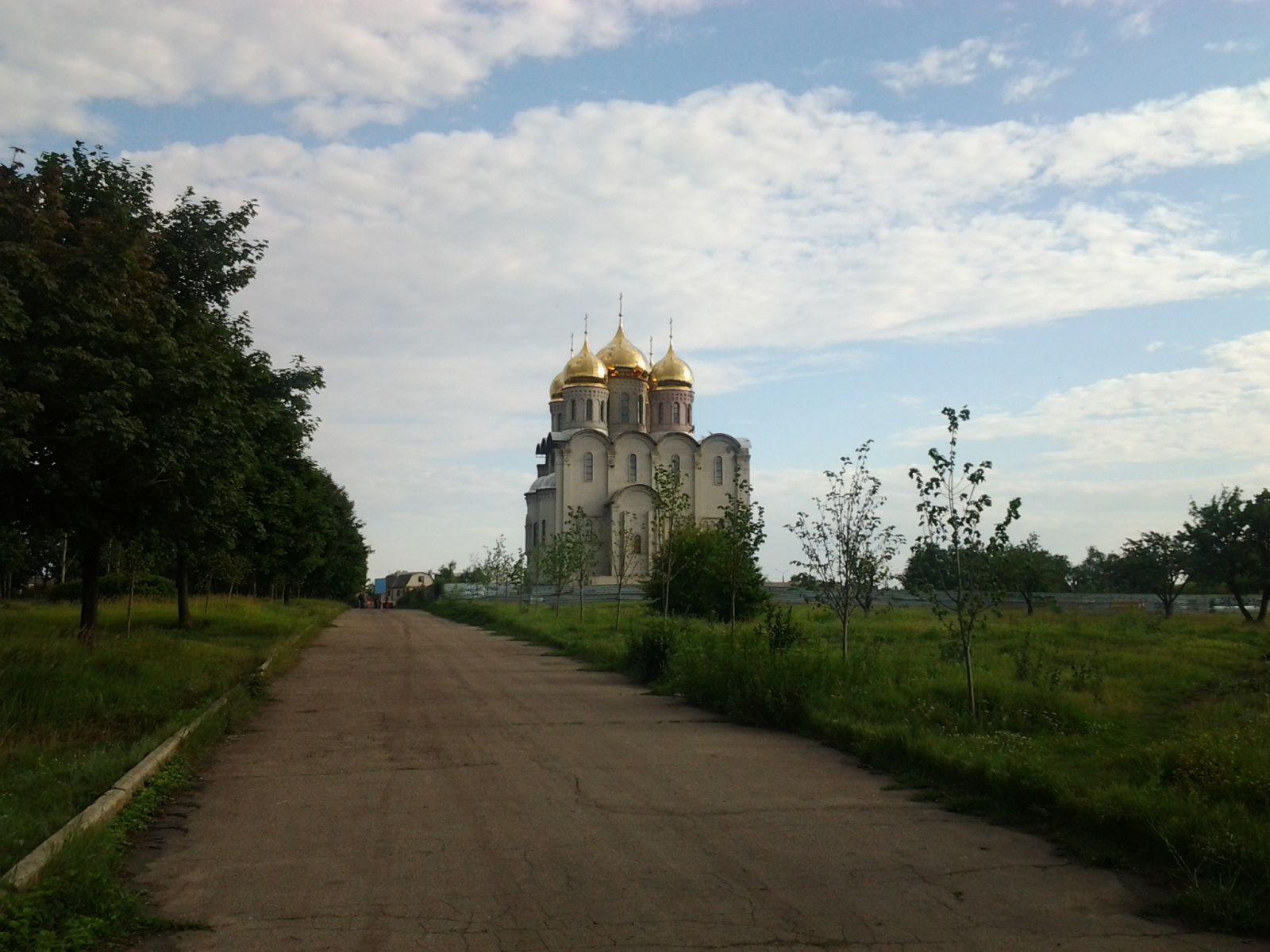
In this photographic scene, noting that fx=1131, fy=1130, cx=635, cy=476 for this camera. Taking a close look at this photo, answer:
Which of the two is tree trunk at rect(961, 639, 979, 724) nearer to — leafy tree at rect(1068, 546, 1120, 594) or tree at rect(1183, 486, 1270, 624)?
tree at rect(1183, 486, 1270, 624)

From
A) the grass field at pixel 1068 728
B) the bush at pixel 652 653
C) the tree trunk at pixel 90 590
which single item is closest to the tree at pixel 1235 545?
the grass field at pixel 1068 728

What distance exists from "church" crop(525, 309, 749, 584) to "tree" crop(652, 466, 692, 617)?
33.3m

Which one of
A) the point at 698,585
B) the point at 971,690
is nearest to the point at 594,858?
the point at 971,690

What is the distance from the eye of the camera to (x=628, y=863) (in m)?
6.71

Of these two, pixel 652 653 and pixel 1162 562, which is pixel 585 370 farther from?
pixel 652 653

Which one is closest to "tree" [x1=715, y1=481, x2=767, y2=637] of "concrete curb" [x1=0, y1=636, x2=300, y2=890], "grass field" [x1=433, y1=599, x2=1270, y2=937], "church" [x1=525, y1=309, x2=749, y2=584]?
"grass field" [x1=433, y1=599, x2=1270, y2=937]

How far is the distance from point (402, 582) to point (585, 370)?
80.0m

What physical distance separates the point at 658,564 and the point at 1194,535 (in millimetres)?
22124

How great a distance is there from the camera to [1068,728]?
11859mm

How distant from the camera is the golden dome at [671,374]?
76.8m

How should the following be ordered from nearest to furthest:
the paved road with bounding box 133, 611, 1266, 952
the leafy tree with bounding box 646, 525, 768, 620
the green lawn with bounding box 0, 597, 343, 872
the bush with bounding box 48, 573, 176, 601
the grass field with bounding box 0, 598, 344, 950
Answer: the paved road with bounding box 133, 611, 1266, 952
the grass field with bounding box 0, 598, 344, 950
the green lawn with bounding box 0, 597, 343, 872
the leafy tree with bounding box 646, 525, 768, 620
the bush with bounding box 48, 573, 176, 601

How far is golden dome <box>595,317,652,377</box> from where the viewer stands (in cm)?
7600

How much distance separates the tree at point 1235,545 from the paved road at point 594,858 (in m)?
33.7

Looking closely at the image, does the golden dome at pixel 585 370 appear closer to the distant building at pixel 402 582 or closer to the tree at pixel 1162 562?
the tree at pixel 1162 562
